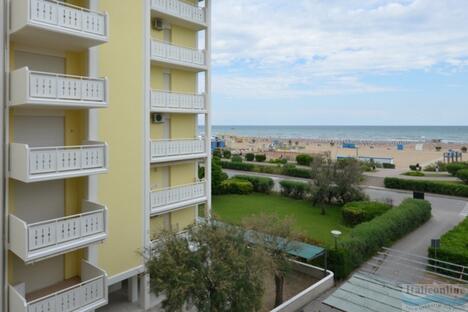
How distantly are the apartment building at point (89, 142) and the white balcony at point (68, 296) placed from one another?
1.2 inches

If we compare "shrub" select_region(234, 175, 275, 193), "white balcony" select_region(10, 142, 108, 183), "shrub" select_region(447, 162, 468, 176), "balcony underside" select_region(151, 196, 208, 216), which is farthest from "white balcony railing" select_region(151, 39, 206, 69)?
"shrub" select_region(447, 162, 468, 176)

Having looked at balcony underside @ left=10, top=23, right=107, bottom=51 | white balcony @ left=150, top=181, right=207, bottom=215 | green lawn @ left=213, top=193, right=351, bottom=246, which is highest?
balcony underside @ left=10, top=23, right=107, bottom=51

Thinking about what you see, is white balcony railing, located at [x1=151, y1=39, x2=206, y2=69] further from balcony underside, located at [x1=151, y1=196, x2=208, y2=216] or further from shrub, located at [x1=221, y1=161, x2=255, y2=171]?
shrub, located at [x1=221, y1=161, x2=255, y2=171]

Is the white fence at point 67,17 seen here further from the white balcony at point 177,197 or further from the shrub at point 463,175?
the shrub at point 463,175

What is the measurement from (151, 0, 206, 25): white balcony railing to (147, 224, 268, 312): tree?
906cm

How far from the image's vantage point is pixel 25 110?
33.8 feet

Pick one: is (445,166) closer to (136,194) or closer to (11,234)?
(136,194)

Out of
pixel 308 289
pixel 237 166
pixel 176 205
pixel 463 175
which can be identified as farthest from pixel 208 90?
pixel 237 166

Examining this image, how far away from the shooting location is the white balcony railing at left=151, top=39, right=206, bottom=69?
14016 mm

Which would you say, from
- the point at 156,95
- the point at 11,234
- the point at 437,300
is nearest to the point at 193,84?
the point at 156,95

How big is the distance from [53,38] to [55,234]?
5432mm

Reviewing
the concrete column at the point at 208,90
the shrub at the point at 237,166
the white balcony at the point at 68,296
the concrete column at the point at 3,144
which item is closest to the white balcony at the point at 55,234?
the concrete column at the point at 3,144

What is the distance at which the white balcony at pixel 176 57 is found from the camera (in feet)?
46.0

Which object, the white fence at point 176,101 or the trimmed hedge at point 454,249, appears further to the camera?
the trimmed hedge at point 454,249
